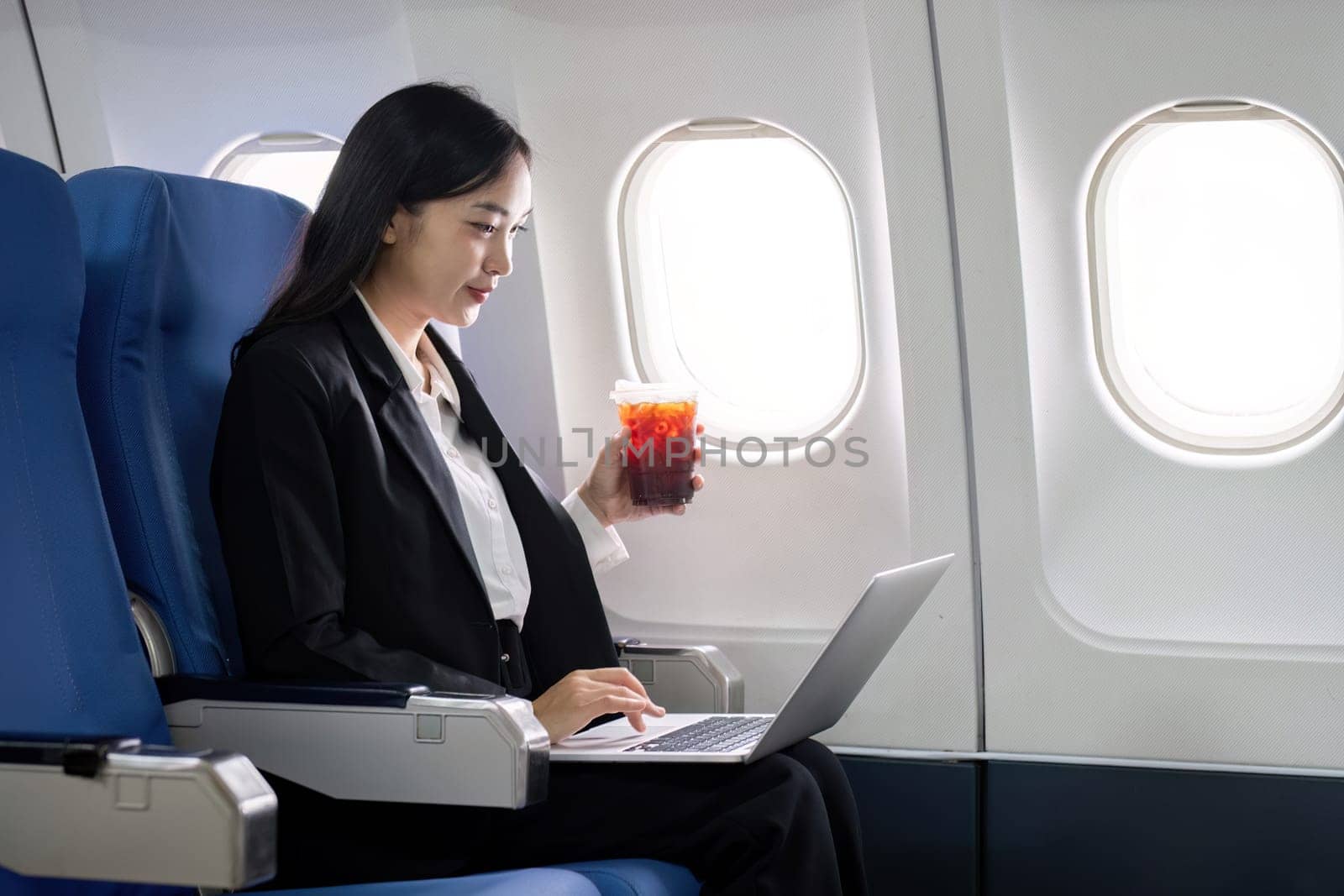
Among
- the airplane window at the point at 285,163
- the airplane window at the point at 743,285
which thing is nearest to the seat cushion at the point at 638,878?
the airplane window at the point at 743,285

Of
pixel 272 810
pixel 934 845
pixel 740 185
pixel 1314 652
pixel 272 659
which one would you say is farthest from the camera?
pixel 740 185

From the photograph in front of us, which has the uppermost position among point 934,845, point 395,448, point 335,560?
point 395,448

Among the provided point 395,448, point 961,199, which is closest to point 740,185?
point 961,199

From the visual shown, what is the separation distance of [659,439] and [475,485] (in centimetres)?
34

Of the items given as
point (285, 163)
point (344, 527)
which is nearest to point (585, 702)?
point (344, 527)

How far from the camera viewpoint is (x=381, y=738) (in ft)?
6.08

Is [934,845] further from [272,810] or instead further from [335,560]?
[272,810]

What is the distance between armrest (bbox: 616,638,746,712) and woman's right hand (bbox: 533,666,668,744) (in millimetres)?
550

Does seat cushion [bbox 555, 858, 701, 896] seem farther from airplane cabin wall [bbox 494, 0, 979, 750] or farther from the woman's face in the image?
airplane cabin wall [bbox 494, 0, 979, 750]

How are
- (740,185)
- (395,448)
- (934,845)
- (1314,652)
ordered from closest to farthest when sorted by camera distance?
(395,448) → (1314,652) → (934,845) → (740,185)

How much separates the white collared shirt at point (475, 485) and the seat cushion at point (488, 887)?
1.69 ft

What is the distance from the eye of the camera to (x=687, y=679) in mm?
2648

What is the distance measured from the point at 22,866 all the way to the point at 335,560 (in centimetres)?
60

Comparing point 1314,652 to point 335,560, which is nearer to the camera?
point 335,560
